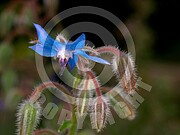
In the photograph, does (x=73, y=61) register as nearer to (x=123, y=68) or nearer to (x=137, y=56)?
(x=123, y=68)

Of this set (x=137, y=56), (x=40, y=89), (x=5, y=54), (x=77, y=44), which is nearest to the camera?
(x=77, y=44)

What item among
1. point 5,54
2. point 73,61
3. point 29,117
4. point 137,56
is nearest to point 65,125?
point 29,117

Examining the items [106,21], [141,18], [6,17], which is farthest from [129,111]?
[106,21]

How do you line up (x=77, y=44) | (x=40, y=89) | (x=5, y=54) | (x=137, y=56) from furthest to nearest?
(x=137, y=56) → (x=5, y=54) → (x=40, y=89) → (x=77, y=44)

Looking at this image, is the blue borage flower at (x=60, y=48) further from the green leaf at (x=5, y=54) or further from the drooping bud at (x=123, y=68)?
the green leaf at (x=5, y=54)

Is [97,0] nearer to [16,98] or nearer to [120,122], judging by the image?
[120,122]

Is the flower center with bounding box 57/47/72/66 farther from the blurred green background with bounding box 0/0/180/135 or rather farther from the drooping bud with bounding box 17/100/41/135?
the blurred green background with bounding box 0/0/180/135

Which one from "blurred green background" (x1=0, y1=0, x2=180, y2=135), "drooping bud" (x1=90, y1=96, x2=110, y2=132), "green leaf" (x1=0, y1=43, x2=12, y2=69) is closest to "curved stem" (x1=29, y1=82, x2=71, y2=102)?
"drooping bud" (x1=90, y1=96, x2=110, y2=132)
